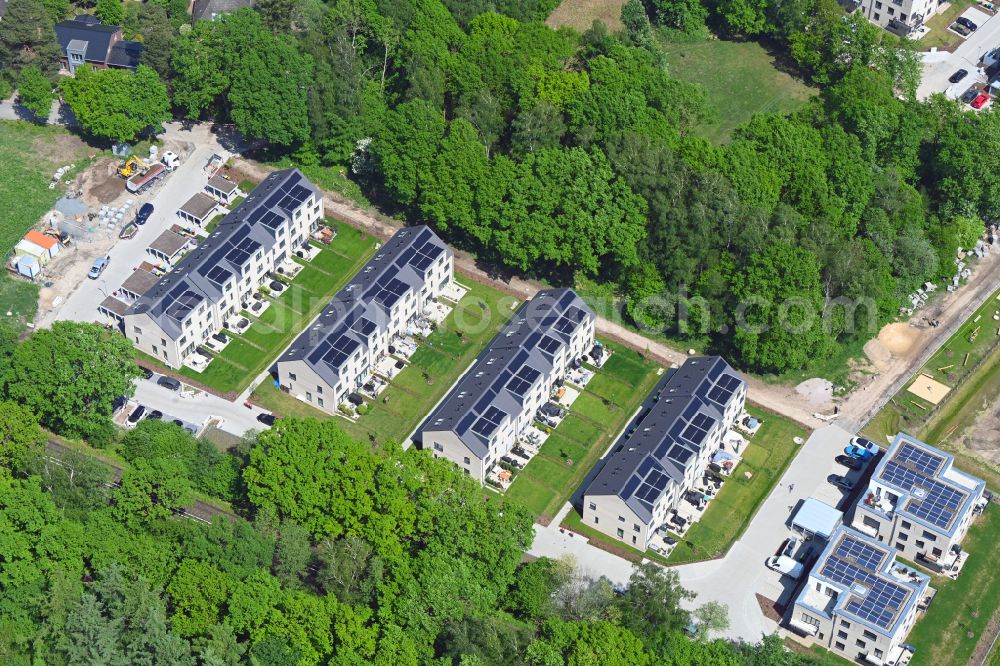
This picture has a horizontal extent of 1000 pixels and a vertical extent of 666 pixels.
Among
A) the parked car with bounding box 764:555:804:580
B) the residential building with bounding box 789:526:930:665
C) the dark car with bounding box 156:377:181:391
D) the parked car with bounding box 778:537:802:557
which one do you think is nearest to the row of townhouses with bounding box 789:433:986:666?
the residential building with bounding box 789:526:930:665

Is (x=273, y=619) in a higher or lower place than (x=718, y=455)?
lower

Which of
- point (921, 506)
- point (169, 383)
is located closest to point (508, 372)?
point (169, 383)

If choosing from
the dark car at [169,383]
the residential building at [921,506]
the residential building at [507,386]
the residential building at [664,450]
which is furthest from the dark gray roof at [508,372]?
the residential building at [921,506]

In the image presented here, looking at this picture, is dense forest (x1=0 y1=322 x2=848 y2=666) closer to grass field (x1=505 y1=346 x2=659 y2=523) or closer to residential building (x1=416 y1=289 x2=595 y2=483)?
residential building (x1=416 y1=289 x2=595 y2=483)

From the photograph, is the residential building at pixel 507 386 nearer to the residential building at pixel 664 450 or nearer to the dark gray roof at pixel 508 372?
the dark gray roof at pixel 508 372

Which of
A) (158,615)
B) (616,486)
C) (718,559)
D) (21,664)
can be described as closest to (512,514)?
(616,486)

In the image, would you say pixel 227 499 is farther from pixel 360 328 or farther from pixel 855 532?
pixel 855 532

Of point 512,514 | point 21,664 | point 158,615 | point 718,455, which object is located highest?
point 718,455
